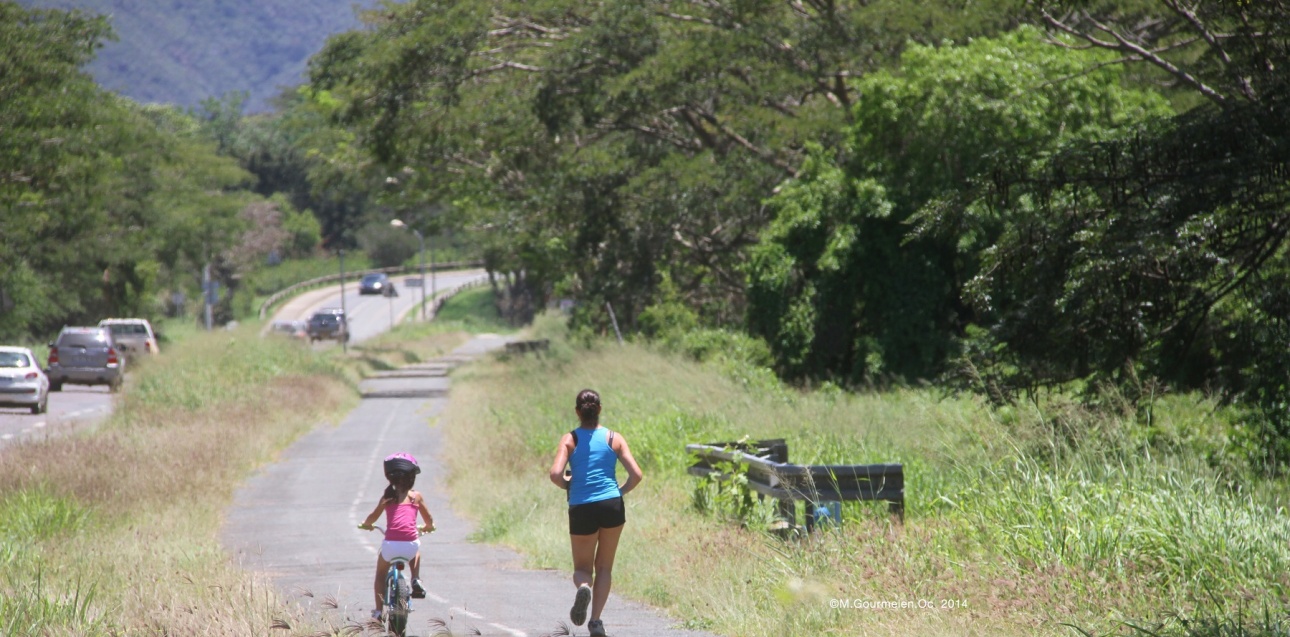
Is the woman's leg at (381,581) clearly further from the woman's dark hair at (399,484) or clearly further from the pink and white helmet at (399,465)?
the pink and white helmet at (399,465)

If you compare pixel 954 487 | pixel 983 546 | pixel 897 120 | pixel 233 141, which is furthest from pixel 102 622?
pixel 233 141

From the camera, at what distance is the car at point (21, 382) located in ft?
108


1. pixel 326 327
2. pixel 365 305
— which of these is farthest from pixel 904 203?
pixel 365 305

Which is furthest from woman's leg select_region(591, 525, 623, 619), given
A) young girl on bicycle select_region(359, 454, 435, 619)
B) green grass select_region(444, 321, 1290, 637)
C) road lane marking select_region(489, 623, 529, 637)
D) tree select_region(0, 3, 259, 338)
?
tree select_region(0, 3, 259, 338)

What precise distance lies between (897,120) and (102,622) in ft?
65.4

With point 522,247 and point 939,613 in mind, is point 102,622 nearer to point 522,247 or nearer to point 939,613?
point 939,613

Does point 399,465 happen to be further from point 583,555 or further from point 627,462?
point 627,462

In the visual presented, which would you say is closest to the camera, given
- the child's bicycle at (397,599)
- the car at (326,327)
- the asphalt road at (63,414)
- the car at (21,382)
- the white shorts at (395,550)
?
the child's bicycle at (397,599)

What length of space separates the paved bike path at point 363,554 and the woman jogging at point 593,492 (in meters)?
0.41

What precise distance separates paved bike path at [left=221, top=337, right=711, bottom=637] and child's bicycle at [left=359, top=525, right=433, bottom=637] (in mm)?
332

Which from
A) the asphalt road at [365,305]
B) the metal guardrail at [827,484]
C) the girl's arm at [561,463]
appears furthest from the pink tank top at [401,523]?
the asphalt road at [365,305]

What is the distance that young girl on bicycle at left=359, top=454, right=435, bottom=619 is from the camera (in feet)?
28.4

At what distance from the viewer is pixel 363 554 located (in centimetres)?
1398

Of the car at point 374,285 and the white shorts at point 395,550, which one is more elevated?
the white shorts at point 395,550
